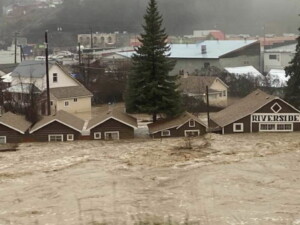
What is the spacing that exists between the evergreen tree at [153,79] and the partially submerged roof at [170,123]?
1.33ft

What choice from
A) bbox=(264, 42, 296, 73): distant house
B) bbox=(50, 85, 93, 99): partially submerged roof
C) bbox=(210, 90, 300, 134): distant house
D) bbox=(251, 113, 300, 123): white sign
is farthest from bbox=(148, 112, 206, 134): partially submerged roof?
bbox=(264, 42, 296, 73): distant house

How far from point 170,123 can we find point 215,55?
3248cm

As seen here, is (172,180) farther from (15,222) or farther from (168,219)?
(15,222)

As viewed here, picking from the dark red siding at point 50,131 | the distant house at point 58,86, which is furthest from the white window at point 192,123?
the distant house at point 58,86

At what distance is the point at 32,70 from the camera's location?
4941 centimetres

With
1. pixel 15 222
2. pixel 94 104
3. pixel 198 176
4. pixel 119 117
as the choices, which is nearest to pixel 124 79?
pixel 94 104

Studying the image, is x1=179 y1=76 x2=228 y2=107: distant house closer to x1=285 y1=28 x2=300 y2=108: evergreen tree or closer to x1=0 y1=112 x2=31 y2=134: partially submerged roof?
x1=285 y1=28 x2=300 y2=108: evergreen tree

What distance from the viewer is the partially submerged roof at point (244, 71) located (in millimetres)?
58719

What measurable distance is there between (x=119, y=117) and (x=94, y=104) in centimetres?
1789

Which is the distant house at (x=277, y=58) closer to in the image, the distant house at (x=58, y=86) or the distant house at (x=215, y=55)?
the distant house at (x=215, y=55)

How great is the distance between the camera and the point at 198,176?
80.2ft

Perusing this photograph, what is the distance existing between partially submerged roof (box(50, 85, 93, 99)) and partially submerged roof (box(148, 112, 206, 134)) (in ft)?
41.9

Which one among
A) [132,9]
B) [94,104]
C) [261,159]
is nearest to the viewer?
[261,159]

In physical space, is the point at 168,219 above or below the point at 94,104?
below
